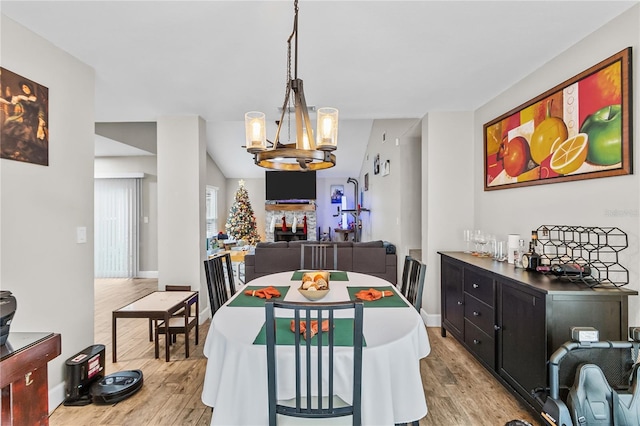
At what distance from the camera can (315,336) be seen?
1492mm

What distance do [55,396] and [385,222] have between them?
15.8ft

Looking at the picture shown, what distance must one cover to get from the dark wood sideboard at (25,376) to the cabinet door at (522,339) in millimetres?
2437

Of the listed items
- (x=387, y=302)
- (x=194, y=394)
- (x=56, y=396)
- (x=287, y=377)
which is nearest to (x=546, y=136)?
(x=387, y=302)

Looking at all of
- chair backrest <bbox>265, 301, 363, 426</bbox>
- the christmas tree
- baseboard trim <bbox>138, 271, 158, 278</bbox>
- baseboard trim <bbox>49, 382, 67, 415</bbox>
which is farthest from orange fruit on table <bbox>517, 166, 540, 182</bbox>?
the christmas tree

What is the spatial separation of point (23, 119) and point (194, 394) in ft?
6.98

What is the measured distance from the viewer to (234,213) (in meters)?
8.46

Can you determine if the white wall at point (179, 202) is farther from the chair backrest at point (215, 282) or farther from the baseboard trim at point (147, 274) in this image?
the baseboard trim at point (147, 274)

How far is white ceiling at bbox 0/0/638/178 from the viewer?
1.88 meters

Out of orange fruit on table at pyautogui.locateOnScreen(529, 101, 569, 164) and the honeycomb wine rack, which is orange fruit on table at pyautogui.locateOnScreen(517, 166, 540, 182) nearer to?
orange fruit on table at pyautogui.locateOnScreen(529, 101, 569, 164)

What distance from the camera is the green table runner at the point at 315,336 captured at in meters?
1.46

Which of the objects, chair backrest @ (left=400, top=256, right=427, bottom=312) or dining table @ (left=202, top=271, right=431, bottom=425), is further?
chair backrest @ (left=400, top=256, right=427, bottom=312)

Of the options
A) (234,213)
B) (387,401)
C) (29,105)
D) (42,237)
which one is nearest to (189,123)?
(29,105)

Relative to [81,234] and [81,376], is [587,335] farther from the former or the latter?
[81,234]

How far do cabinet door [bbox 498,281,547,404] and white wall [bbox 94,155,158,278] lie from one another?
20.1 ft
